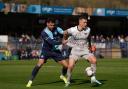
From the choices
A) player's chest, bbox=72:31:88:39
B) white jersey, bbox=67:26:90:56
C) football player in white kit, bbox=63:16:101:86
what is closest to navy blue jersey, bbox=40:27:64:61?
football player in white kit, bbox=63:16:101:86

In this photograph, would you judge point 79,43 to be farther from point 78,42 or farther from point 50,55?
point 50,55

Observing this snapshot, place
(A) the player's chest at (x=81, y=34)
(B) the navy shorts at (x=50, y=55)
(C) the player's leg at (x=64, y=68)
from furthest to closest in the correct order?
(C) the player's leg at (x=64, y=68) → (B) the navy shorts at (x=50, y=55) → (A) the player's chest at (x=81, y=34)

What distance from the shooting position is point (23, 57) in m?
45.1

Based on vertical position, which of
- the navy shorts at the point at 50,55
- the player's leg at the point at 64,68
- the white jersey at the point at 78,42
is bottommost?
the player's leg at the point at 64,68

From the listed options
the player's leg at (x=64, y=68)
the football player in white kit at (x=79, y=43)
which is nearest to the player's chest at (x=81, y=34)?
the football player in white kit at (x=79, y=43)

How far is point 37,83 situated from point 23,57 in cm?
2636

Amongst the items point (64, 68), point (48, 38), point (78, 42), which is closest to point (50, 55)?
point (48, 38)

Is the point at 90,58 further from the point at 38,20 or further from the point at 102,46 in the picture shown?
the point at 38,20

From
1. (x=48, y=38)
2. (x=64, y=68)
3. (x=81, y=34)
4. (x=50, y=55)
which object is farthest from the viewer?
(x=64, y=68)

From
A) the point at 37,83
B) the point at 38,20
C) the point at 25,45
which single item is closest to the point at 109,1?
the point at 38,20

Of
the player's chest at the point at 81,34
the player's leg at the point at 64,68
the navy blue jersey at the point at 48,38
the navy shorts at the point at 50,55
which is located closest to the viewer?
the player's chest at the point at 81,34

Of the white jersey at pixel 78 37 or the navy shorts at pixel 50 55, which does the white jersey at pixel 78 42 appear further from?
the navy shorts at pixel 50 55

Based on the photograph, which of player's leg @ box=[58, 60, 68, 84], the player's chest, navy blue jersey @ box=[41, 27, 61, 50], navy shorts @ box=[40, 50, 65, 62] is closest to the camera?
the player's chest

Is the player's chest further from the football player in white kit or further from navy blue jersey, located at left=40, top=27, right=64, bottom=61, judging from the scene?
navy blue jersey, located at left=40, top=27, right=64, bottom=61
